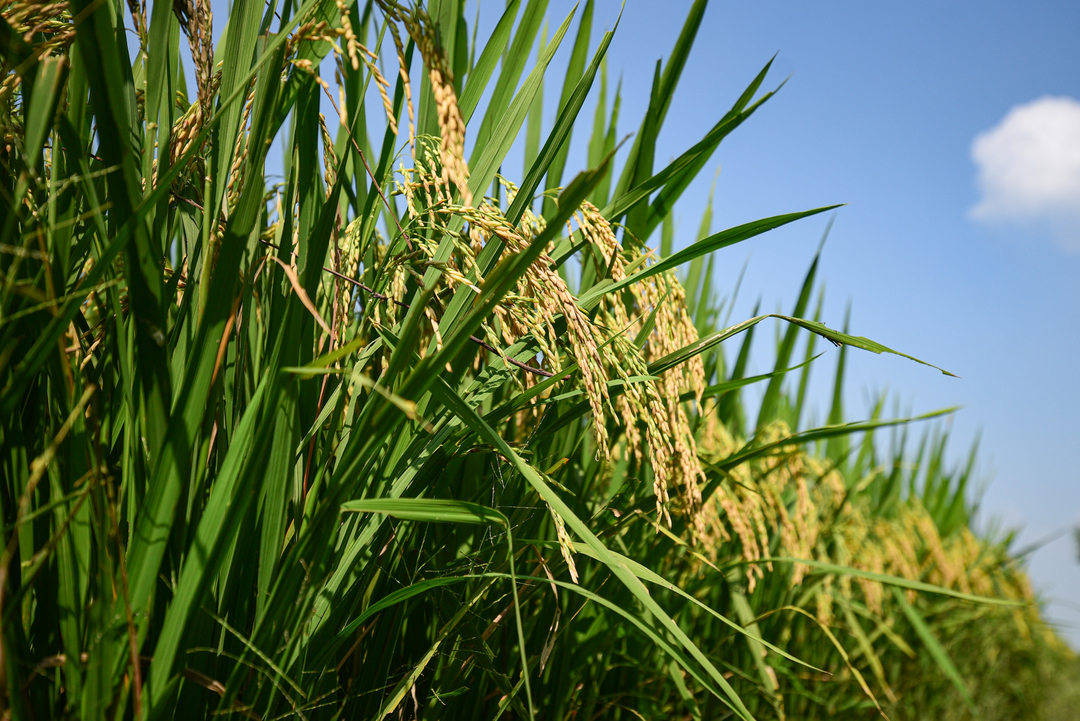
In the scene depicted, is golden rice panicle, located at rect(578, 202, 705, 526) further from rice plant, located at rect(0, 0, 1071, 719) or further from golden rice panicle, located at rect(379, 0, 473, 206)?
golden rice panicle, located at rect(379, 0, 473, 206)

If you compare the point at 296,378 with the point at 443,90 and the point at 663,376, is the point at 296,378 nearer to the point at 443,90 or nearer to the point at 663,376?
the point at 443,90

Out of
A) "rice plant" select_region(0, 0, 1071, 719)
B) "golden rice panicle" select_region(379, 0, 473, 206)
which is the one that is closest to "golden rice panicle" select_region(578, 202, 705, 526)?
"rice plant" select_region(0, 0, 1071, 719)

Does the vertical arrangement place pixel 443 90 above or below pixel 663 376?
above

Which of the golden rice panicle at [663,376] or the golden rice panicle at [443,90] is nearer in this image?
the golden rice panicle at [443,90]

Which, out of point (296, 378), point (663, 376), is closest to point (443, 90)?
point (296, 378)

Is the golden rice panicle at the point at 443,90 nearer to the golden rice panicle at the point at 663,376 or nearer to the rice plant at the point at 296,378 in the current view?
the rice plant at the point at 296,378

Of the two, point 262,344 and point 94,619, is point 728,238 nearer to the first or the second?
point 262,344

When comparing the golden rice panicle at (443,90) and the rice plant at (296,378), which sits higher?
the golden rice panicle at (443,90)

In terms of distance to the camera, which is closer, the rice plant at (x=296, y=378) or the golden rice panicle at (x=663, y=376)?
the rice plant at (x=296, y=378)

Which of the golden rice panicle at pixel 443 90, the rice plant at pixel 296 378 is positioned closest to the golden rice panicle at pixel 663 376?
the rice plant at pixel 296 378

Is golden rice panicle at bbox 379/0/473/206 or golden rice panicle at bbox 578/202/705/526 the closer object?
golden rice panicle at bbox 379/0/473/206

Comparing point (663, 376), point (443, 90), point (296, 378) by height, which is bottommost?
point (296, 378)

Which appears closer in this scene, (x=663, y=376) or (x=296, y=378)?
(x=296, y=378)

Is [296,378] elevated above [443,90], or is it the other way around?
[443,90]
